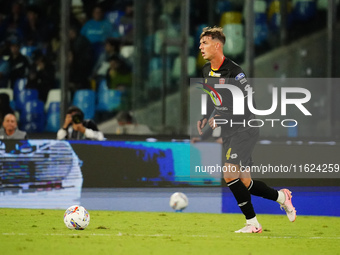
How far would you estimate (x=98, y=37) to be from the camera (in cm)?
1372

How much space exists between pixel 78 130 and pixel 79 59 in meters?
2.19

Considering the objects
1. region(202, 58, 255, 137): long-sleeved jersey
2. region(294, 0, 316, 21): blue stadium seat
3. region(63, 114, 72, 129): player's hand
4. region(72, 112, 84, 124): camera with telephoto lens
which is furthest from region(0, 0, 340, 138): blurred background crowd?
region(202, 58, 255, 137): long-sleeved jersey

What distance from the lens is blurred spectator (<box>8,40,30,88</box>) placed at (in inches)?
531

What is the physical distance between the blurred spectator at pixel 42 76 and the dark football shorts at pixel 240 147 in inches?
233

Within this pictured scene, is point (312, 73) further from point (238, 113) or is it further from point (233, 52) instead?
point (238, 113)

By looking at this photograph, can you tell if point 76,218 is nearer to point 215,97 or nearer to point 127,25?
point 215,97

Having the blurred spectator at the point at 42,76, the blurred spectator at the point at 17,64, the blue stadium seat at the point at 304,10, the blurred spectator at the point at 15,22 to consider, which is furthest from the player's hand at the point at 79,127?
the blue stadium seat at the point at 304,10

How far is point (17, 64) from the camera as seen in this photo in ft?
44.4

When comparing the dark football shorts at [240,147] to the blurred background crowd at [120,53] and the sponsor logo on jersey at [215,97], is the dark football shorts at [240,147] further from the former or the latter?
the blurred background crowd at [120,53]

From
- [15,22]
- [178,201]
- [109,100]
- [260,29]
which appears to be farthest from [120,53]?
[178,201]

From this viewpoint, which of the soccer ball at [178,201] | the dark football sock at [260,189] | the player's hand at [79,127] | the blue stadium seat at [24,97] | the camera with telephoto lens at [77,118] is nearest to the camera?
the dark football sock at [260,189]

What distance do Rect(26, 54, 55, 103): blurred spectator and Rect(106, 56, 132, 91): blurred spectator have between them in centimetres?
99

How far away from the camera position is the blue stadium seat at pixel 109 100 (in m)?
13.6

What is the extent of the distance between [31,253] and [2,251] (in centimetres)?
27
